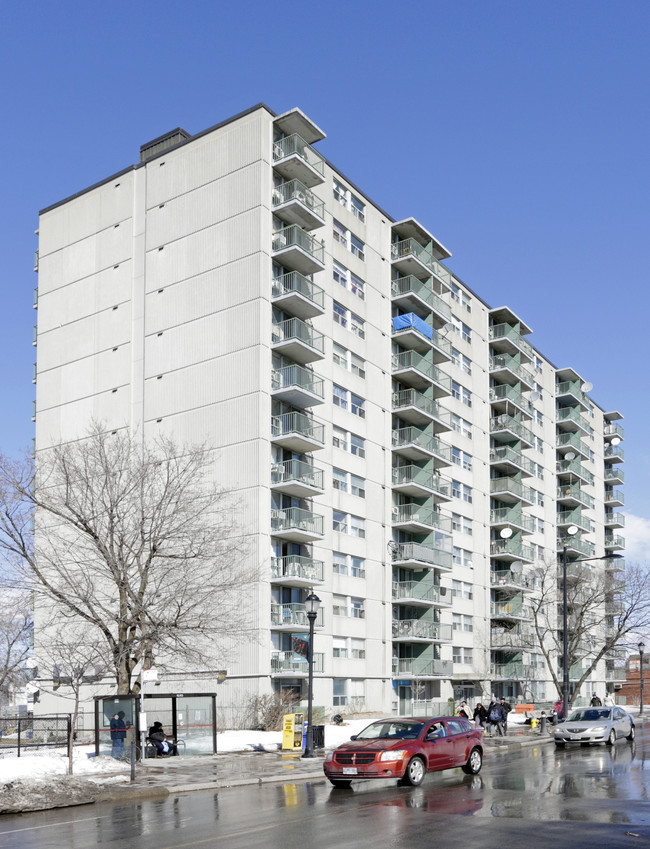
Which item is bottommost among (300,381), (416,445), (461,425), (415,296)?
(416,445)

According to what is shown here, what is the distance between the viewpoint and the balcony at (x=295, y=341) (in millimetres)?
46406

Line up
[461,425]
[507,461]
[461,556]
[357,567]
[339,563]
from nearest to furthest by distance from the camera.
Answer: [339,563] → [357,567] → [461,556] → [461,425] → [507,461]

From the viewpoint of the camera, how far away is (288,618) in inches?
1753

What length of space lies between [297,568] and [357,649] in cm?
798

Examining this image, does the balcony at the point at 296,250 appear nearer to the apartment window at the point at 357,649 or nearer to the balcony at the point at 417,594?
the balcony at the point at 417,594

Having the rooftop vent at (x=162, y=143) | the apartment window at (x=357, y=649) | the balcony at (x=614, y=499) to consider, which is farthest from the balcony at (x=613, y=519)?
the rooftop vent at (x=162, y=143)

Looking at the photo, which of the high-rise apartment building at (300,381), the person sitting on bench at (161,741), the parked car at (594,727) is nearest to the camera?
the person sitting on bench at (161,741)

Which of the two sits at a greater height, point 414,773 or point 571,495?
point 571,495

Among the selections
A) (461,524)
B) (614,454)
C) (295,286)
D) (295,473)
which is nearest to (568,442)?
(614,454)

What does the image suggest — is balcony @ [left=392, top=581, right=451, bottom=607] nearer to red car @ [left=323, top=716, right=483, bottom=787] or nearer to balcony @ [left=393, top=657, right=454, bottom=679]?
balcony @ [left=393, top=657, right=454, bottom=679]

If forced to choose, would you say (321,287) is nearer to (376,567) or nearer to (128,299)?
(128,299)

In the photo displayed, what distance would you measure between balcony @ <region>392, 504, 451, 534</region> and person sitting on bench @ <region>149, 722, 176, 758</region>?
2770 centimetres

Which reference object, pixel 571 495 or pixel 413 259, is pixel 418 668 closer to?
pixel 413 259

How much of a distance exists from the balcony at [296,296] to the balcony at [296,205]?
110 inches
